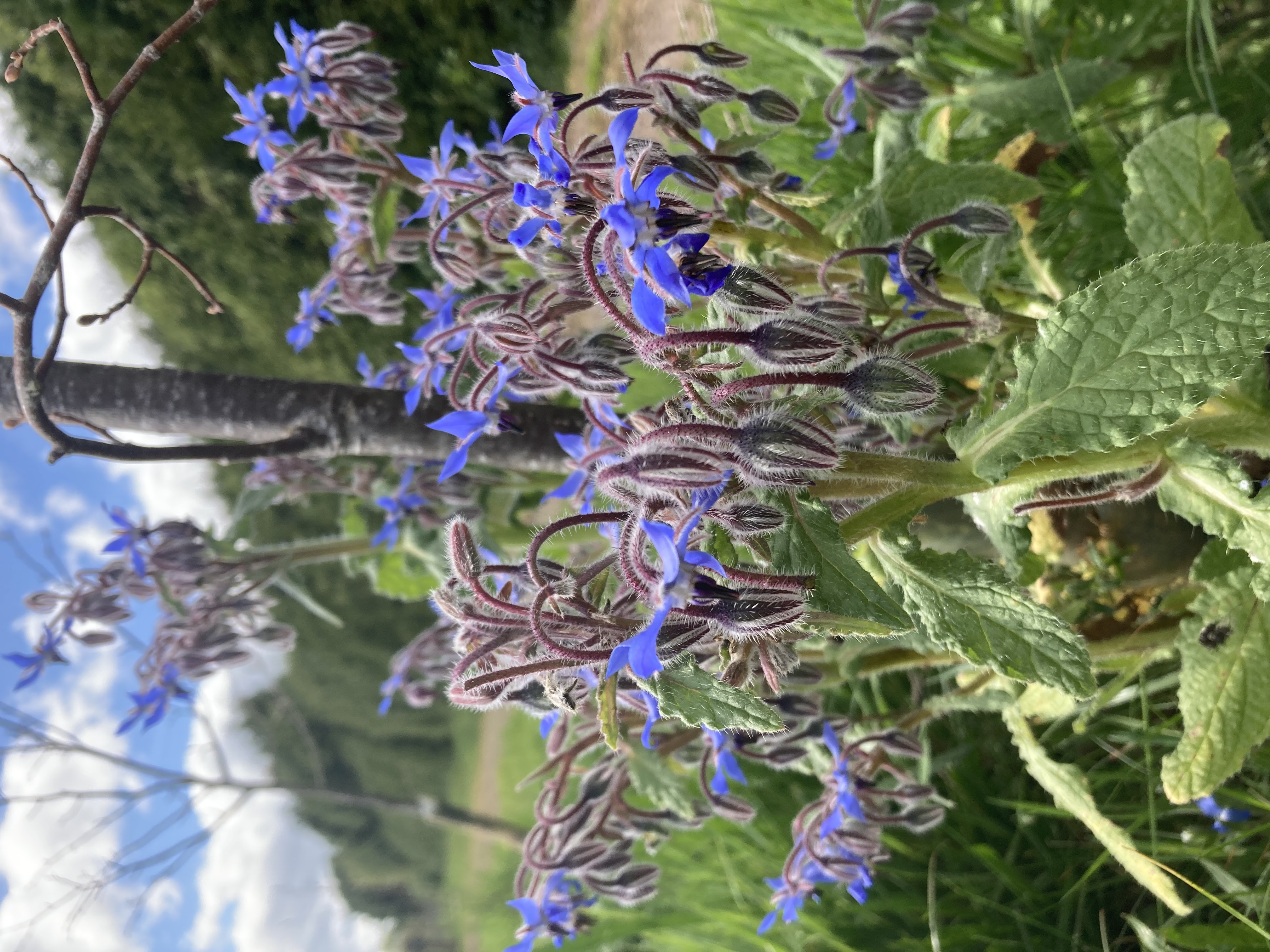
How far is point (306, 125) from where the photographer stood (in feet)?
Answer: 9.56

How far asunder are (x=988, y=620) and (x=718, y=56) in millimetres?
558

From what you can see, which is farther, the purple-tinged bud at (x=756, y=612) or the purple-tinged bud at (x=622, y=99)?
the purple-tinged bud at (x=622, y=99)

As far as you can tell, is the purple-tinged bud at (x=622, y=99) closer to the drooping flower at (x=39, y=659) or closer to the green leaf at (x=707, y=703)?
the green leaf at (x=707, y=703)

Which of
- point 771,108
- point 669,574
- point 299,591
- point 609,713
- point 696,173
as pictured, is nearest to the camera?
point 669,574

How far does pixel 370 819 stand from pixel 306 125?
7.12 metres

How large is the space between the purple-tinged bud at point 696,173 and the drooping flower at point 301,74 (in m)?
0.51

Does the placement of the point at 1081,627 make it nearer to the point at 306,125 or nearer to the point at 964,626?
the point at 964,626

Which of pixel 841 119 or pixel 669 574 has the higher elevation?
pixel 841 119

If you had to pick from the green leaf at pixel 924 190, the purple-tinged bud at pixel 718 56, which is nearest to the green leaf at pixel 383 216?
the purple-tinged bud at pixel 718 56

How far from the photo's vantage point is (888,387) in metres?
0.55

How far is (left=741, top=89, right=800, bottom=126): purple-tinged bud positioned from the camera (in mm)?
862

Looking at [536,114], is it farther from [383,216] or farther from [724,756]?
[724,756]

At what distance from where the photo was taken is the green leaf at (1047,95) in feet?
3.39

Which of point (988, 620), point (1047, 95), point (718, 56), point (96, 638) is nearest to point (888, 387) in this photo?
point (988, 620)
